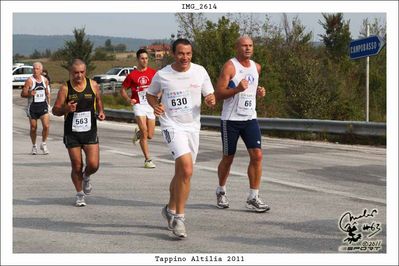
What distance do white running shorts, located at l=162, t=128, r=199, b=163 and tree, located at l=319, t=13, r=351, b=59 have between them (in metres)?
36.0

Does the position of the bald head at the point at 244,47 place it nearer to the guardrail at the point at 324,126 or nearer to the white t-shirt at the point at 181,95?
the white t-shirt at the point at 181,95

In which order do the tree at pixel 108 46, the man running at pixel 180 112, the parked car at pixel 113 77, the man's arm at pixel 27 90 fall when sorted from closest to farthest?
1. the man running at pixel 180 112
2. the man's arm at pixel 27 90
3. the parked car at pixel 113 77
4. the tree at pixel 108 46

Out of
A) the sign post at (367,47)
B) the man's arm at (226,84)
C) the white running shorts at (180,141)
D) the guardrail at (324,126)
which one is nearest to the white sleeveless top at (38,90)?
the guardrail at (324,126)

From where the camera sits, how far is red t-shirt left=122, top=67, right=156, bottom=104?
13.7 m

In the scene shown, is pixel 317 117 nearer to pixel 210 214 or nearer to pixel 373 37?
pixel 373 37

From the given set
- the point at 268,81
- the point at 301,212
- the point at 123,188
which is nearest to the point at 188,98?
the point at 301,212

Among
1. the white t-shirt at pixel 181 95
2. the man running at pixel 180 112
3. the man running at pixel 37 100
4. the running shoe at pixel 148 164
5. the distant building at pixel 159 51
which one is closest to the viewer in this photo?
the man running at pixel 180 112

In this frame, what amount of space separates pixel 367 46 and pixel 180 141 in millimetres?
11230

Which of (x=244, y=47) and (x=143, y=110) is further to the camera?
(x=143, y=110)

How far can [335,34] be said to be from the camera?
144 ft

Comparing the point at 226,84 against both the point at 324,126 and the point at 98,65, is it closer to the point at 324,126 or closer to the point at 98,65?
the point at 324,126

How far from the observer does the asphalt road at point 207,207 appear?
7.55 m

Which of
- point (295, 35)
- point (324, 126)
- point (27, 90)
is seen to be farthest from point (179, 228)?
point (295, 35)

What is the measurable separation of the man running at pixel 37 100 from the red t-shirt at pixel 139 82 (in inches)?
130
